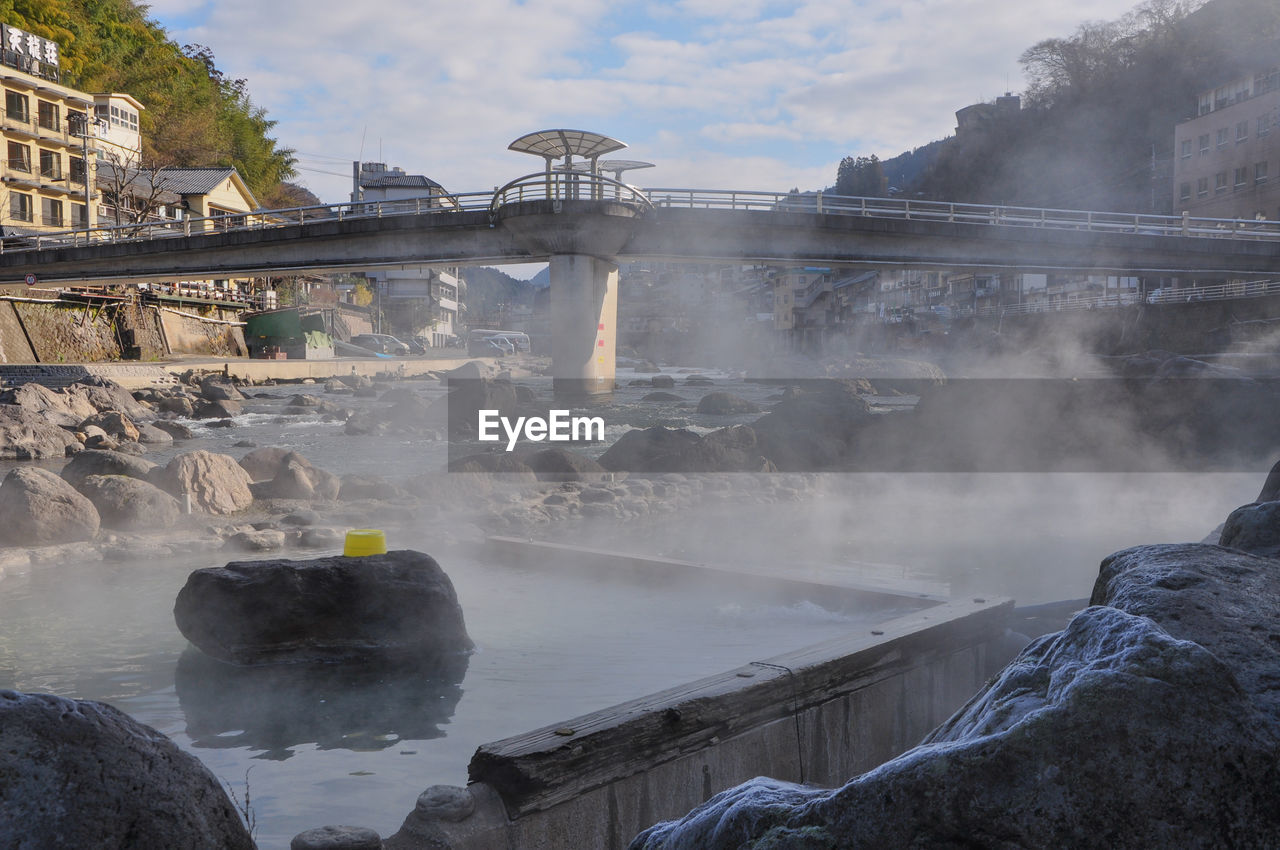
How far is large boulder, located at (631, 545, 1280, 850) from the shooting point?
1531 millimetres

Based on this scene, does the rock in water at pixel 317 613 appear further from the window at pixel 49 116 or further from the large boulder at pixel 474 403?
the window at pixel 49 116

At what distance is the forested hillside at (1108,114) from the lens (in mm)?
63062

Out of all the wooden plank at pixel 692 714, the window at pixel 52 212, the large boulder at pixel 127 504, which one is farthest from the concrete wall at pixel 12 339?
the wooden plank at pixel 692 714

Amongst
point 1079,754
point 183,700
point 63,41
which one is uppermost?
point 63,41

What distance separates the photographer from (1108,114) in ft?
244

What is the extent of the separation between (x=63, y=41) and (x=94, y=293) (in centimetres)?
2194

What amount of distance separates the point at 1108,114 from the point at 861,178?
35.1 m

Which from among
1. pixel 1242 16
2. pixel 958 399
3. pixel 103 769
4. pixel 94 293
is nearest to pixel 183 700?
pixel 103 769

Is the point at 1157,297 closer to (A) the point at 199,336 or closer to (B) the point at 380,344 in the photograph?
(B) the point at 380,344

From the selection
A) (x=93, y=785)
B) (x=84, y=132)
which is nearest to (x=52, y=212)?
(x=84, y=132)

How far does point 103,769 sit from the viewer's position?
227 centimetres

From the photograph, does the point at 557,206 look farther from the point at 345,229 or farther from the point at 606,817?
the point at 606,817

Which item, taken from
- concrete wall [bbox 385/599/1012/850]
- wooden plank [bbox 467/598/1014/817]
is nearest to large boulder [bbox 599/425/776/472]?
concrete wall [bbox 385/599/1012/850]

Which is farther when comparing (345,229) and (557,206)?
(345,229)
